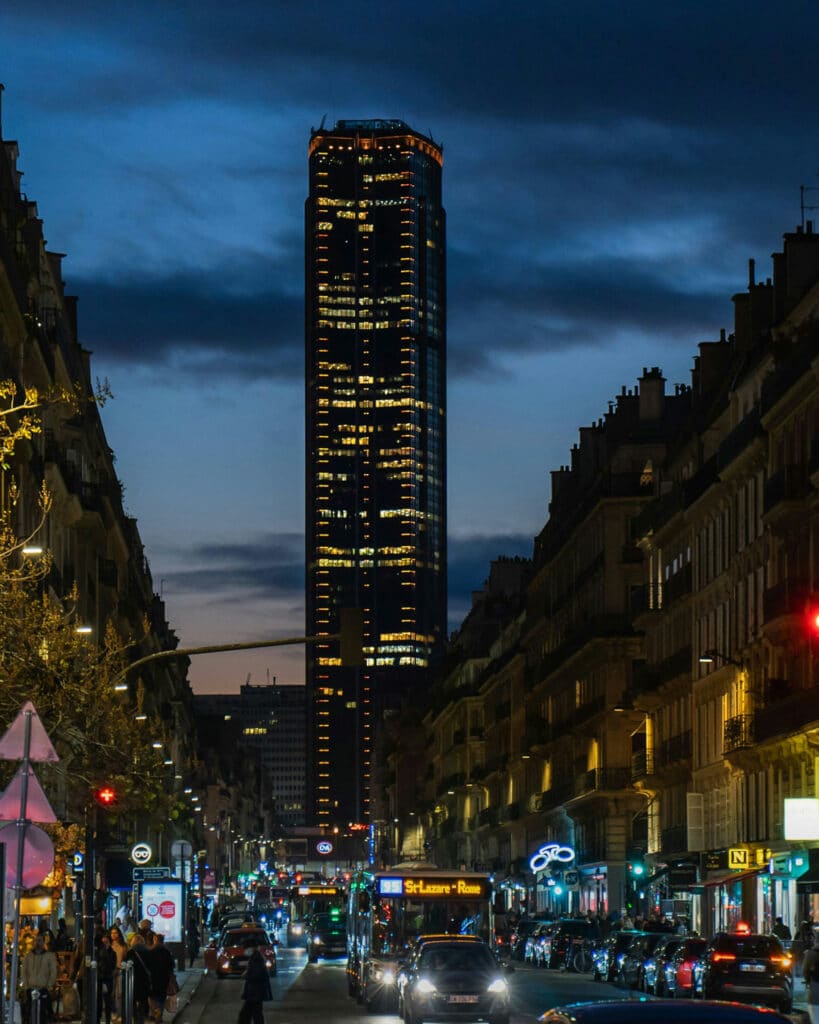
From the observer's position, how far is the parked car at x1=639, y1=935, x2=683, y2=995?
49.7 m

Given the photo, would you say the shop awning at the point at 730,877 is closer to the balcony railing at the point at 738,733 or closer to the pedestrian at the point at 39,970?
the balcony railing at the point at 738,733

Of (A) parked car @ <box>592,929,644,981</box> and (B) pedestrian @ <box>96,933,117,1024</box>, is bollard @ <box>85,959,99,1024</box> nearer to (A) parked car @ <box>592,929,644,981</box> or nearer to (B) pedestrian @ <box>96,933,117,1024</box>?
(B) pedestrian @ <box>96,933,117,1024</box>

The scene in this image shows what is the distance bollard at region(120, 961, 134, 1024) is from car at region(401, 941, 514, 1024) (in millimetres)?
4778

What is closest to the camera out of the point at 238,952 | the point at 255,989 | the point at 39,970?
the point at 39,970

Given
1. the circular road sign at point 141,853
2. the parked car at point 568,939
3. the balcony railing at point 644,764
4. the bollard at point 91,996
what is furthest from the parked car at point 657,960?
the balcony railing at point 644,764

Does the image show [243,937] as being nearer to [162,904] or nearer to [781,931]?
[162,904]

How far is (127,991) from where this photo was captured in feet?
115

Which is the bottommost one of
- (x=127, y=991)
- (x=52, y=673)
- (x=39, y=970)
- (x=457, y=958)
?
(x=127, y=991)

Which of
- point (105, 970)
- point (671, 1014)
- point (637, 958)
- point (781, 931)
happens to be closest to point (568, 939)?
point (781, 931)

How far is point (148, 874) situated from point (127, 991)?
78.3 feet

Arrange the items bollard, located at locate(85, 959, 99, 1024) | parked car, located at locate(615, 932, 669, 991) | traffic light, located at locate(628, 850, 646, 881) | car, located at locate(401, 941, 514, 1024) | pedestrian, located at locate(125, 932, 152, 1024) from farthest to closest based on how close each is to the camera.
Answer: traffic light, located at locate(628, 850, 646, 881) → parked car, located at locate(615, 932, 669, 991) → pedestrian, located at locate(125, 932, 152, 1024) → car, located at locate(401, 941, 514, 1024) → bollard, located at locate(85, 959, 99, 1024)

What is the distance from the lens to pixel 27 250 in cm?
6088

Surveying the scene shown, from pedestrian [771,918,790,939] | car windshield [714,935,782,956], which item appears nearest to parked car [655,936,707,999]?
car windshield [714,935,782,956]

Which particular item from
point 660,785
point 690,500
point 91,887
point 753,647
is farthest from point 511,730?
point 91,887
